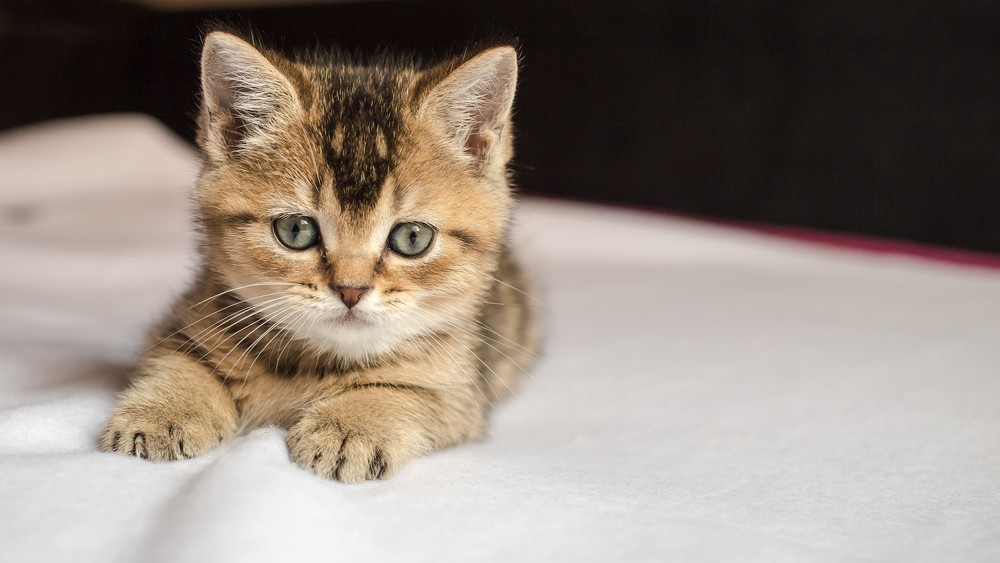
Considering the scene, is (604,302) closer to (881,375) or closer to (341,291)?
(881,375)

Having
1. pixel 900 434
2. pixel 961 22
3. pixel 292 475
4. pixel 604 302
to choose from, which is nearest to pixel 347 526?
pixel 292 475

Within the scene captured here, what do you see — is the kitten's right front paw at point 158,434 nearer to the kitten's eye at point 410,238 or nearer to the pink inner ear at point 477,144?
the kitten's eye at point 410,238

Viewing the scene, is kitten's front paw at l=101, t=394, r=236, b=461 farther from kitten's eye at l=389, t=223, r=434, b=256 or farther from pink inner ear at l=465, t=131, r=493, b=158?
pink inner ear at l=465, t=131, r=493, b=158

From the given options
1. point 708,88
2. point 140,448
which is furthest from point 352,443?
point 708,88

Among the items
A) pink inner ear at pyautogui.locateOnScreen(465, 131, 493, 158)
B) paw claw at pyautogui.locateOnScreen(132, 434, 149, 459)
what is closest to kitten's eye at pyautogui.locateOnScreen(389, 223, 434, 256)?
pink inner ear at pyautogui.locateOnScreen(465, 131, 493, 158)

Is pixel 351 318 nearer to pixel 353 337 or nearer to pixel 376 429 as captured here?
pixel 353 337

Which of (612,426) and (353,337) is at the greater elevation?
(353,337)
